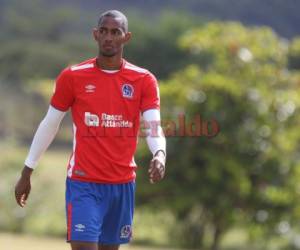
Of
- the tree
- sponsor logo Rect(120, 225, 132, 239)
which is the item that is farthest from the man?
the tree

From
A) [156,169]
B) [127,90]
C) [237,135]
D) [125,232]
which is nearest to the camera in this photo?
[156,169]

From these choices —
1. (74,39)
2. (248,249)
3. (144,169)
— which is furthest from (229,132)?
(74,39)

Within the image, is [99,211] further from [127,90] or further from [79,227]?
[127,90]

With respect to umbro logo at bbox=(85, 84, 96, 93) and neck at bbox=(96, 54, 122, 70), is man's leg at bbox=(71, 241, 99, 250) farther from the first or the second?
neck at bbox=(96, 54, 122, 70)

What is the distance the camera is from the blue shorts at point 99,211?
534cm

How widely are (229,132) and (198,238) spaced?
104 inches

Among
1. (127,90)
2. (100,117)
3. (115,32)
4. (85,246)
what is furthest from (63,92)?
(85,246)

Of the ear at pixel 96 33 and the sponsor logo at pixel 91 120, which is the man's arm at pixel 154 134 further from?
the ear at pixel 96 33

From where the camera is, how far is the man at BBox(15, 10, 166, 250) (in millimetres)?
5430

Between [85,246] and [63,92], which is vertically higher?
[63,92]

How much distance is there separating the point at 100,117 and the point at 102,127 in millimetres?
67

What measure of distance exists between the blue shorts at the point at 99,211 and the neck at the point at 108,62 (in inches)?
30.5

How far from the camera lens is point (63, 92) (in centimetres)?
550

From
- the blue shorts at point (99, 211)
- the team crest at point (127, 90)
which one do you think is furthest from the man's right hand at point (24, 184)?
the team crest at point (127, 90)
